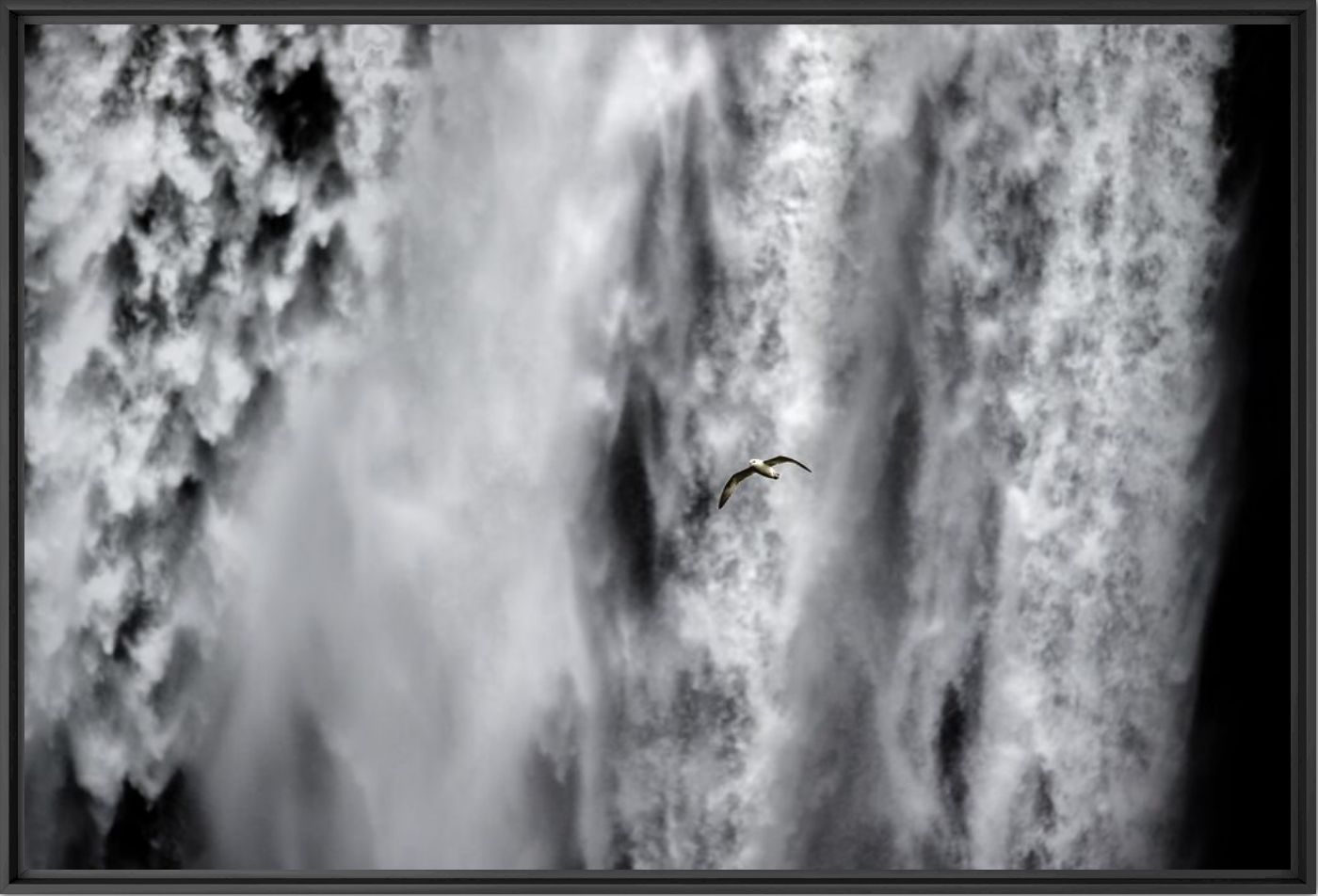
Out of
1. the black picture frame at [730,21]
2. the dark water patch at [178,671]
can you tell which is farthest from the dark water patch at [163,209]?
the dark water patch at [178,671]

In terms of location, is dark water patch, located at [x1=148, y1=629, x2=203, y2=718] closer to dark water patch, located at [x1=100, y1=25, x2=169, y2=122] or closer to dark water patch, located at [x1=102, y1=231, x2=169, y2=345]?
dark water patch, located at [x1=102, y1=231, x2=169, y2=345]

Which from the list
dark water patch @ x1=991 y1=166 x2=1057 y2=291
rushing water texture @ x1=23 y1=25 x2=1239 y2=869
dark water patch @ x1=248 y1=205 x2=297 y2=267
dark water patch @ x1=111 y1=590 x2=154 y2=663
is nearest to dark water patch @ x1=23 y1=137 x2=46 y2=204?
rushing water texture @ x1=23 y1=25 x2=1239 y2=869

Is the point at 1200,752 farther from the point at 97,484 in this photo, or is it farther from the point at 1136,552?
the point at 97,484

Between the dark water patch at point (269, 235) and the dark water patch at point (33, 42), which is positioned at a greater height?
the dark water patch at point (33, 42)

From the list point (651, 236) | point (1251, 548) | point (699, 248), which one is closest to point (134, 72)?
point (651, 236)

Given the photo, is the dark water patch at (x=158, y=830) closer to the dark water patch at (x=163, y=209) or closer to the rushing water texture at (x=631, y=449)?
the rushing water texture at (x=631, y=449)

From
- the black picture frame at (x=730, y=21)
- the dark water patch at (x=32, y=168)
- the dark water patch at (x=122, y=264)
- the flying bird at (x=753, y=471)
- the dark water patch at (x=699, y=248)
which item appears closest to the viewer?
the black picture frame at (x=730, y=21)
